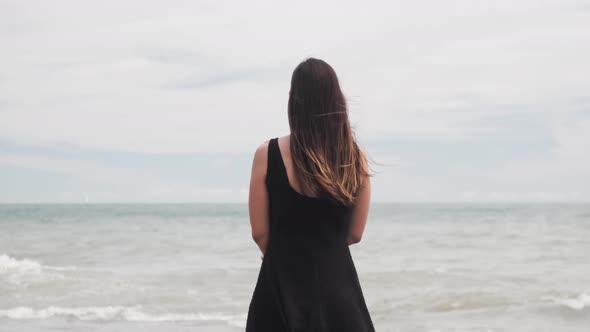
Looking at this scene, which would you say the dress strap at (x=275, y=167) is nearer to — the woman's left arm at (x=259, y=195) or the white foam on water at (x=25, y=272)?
the woman's left arm at (x=259, y=195)

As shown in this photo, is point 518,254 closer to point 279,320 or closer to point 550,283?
point 550,283

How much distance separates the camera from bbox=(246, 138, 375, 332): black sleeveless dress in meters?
2.11

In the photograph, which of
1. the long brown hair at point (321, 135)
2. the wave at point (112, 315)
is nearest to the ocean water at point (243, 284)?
the wave at point (112, 315)

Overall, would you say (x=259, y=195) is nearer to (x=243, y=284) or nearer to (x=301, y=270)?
(x=301, y=270)

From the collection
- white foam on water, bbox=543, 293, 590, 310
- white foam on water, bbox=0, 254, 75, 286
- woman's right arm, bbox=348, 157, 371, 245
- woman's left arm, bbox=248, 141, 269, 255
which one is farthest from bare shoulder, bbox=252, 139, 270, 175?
white foam on water, bbox=0, 254, 75, 286

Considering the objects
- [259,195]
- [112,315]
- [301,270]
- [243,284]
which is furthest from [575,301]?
[259,195]

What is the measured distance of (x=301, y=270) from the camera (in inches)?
84.1

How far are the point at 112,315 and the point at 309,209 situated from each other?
6396mm

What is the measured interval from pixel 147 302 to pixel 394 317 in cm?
324

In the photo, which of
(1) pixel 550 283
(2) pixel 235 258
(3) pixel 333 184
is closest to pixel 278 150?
(3) pixel 333 184

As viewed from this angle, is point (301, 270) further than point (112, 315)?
No

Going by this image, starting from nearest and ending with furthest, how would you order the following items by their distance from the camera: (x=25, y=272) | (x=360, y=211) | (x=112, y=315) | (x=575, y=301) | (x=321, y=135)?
A: (x=321, y=135) < (x=360, y=211) < (x=112, y=315) < (x=575, y=301) < (x=25, y=272)

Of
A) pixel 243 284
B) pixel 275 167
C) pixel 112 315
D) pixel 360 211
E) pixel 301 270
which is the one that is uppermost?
pixel 275 167

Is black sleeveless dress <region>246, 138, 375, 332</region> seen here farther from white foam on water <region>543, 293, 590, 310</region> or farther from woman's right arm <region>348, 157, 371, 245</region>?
white foam on water <region>543, 293, 590, 310</region>
